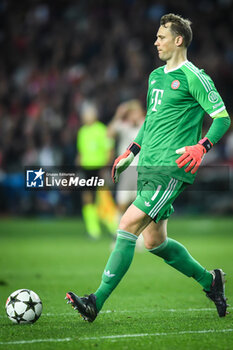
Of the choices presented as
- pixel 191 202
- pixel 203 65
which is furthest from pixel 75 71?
pixel 191 202

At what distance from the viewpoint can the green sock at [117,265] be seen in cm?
529

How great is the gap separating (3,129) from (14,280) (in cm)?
1240

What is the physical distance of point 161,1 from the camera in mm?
23547

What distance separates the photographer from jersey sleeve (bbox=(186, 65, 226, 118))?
531cm

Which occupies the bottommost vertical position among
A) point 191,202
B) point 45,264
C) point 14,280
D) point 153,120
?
point 191,202

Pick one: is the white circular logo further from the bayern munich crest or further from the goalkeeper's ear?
the goalkeeper's ear

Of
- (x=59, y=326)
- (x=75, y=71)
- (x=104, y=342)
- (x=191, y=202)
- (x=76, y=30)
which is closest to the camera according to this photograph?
(x=104, y=342)

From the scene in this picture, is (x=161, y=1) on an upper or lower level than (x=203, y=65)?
upper

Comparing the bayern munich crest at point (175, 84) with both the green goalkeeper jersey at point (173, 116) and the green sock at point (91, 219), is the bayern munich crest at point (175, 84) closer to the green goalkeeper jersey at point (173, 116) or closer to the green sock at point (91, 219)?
the green goalkeeper jersey at point (173, 116)

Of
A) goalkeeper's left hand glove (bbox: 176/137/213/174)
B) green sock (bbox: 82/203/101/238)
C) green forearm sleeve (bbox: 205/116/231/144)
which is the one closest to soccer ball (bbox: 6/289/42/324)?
goalkeeper's left hand glove (bbox: 176/137/213/174)

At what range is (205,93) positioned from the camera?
5.33 meters

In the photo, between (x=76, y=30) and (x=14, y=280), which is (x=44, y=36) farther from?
(x=14, y=280)

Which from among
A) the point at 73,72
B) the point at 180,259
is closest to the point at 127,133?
the point at 180,259

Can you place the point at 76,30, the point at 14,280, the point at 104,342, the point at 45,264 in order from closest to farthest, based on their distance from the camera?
the point at 104,342, the point at 14,280, the point at 45,264, the point at 76,30
